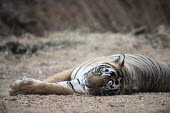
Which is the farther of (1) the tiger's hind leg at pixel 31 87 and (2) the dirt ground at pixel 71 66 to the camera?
(1) the tiger's hind leg at pixel 31 87

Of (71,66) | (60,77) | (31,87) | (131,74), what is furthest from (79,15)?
(31,87)

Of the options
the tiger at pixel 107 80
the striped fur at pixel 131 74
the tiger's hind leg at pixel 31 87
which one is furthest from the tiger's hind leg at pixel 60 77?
the tiger's hind leg at pixel 31 87

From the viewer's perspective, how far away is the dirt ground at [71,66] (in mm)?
3213

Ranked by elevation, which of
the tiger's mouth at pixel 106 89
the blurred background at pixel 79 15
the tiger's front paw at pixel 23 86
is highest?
the blurred background at pixel 79 15

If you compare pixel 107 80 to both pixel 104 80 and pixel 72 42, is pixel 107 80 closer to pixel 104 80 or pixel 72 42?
pixel 104 80

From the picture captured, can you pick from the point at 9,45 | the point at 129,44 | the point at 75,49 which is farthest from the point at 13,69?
the point at 129,44

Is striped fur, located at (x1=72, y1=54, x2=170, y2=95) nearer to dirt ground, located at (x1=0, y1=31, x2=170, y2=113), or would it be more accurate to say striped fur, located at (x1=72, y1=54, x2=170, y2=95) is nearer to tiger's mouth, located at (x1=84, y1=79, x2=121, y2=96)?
tiger's mouth, located at (x1=84, y1=79, x2=121, y2=96)

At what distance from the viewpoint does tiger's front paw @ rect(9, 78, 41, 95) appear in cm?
370

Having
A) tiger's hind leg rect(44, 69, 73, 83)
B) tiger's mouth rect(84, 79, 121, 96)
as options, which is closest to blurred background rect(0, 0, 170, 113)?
tiger's mouth rect(84, 79, 121, 96)

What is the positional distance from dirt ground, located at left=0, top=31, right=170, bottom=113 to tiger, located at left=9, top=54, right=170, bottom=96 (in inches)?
5.2

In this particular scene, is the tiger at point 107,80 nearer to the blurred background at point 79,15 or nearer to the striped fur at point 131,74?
the striped fur at point 131,74

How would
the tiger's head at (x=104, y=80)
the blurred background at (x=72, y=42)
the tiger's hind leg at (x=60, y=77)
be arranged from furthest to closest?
the tiger's hind leg at (x=60, y=77)
the tiger's head at (x=104, y=80)
the blurred background at (x=72, y=42)

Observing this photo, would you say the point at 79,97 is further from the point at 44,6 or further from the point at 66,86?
the point at 44,6

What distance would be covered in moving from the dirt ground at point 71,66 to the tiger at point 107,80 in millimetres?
131
